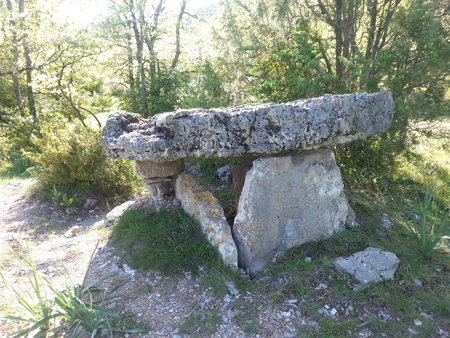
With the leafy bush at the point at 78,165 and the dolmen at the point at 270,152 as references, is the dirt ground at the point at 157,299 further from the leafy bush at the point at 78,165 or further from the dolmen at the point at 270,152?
the leafy bush at the point at 78,165

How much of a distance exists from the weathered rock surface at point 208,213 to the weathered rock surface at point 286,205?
0.18 metres

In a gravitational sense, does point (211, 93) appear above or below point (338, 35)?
below

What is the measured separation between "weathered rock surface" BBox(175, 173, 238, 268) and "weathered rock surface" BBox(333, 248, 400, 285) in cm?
115

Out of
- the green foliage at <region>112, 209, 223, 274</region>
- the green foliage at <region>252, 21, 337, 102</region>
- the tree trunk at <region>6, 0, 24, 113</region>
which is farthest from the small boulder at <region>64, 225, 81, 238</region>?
the tree trunk at <region>6, 0, 24, 113</region>

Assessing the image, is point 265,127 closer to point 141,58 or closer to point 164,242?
point 164,242

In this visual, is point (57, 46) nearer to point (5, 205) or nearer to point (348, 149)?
point (5, 205)

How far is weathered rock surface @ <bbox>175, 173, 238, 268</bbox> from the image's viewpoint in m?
3.45

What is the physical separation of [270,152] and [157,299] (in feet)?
6.22

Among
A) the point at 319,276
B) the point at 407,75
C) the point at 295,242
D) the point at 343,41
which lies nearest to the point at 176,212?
the point at 295,242

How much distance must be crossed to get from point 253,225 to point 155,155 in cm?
137

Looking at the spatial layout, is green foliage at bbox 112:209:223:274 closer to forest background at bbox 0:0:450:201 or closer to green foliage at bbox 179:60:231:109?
forest background at bbox 0:0:450:201

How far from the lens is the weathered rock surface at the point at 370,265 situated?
3.12 m

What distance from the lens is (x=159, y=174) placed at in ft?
15.3

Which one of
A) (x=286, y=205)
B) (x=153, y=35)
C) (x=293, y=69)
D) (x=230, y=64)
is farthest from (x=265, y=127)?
(x=153, y=35)
